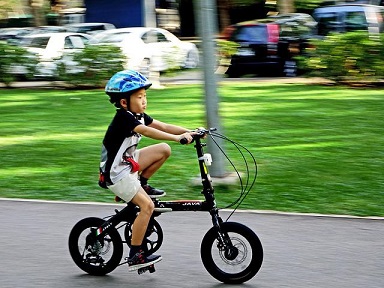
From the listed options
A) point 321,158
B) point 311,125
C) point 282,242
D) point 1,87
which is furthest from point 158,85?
point 282,242

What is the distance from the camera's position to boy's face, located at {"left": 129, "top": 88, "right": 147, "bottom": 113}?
5.88 meters

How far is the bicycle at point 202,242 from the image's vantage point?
19.0ft

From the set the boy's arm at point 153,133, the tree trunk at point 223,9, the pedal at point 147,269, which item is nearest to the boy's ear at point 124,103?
the boy's arm at point 153,133

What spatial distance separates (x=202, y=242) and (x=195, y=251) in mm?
851

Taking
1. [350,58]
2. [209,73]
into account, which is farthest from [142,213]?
[350,58]

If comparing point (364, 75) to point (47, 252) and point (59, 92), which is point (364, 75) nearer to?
point (59, 92)

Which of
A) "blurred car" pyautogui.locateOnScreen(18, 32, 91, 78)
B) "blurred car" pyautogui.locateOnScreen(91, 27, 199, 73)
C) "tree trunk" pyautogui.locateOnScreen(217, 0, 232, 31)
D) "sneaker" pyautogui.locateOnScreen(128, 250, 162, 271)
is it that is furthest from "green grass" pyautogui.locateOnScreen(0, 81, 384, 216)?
"tree trunk" pyautogui.locateOnScreen(217, 0, 232, 31)

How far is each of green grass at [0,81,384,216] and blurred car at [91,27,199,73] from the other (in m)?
2.06

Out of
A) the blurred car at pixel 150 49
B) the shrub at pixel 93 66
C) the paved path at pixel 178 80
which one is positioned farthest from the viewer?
the blurred car at pixel 150 49

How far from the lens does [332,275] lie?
238 inches

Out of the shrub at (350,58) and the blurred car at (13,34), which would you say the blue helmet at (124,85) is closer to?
the shrub at (350,58)

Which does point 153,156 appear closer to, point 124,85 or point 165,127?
point 165,127

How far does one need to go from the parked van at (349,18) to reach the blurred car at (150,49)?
360 centimetres

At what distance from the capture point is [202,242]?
233 inches
